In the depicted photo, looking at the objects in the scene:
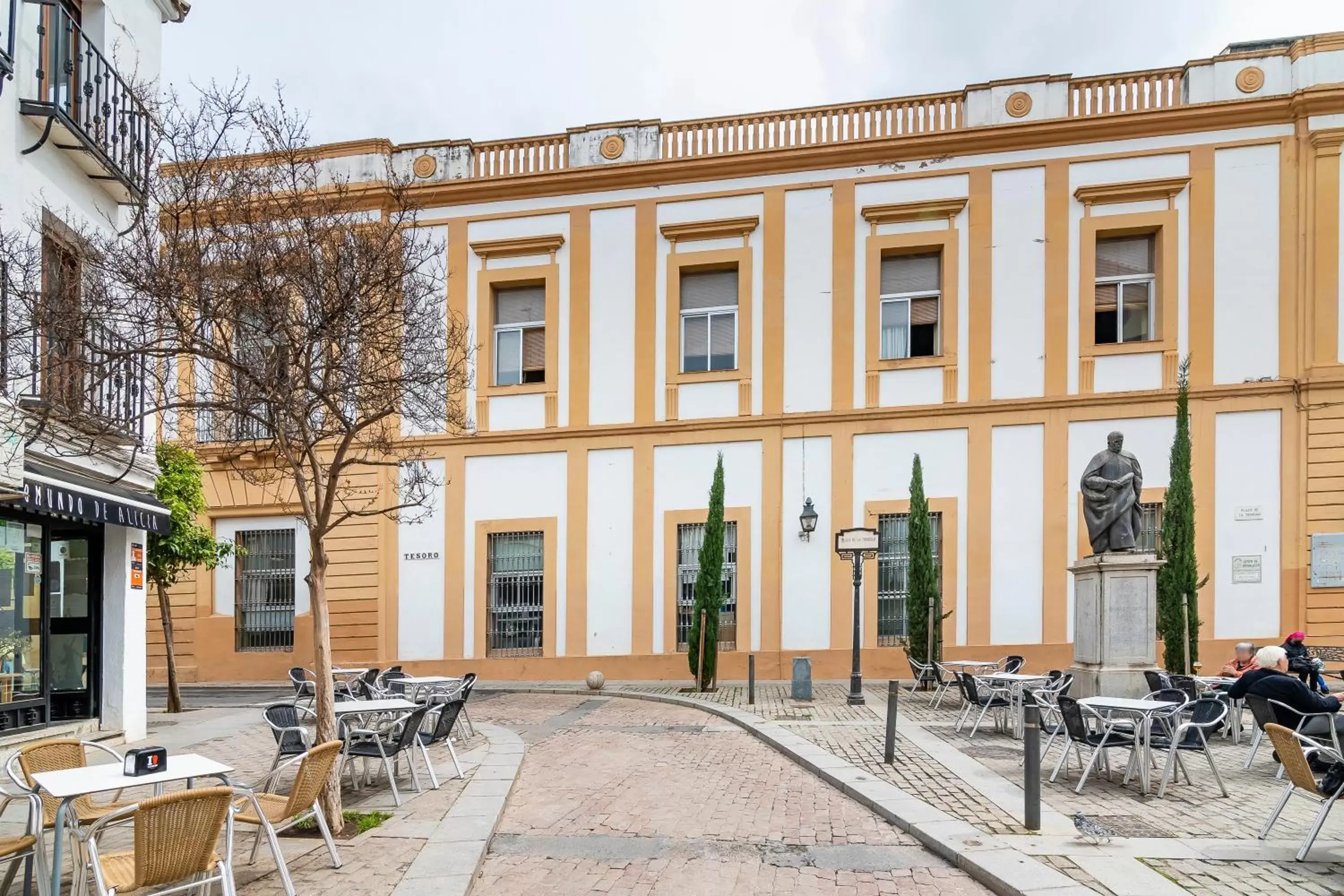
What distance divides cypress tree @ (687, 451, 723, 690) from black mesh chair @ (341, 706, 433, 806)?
28.8 feet

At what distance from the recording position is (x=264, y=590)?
20.7 m

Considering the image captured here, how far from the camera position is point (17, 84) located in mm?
9469

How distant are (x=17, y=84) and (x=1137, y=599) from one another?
1337cm

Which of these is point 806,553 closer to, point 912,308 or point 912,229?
point 912,308

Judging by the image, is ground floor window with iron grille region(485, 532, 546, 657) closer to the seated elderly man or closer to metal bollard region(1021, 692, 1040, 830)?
metal bollard region(1021, 692, 1040, 830)

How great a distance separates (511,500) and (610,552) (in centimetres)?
236

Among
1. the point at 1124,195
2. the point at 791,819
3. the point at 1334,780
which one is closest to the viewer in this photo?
the point at 1334,780

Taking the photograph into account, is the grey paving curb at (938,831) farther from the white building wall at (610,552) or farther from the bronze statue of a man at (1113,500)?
the white building wall at (610,552)

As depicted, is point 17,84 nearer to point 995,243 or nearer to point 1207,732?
point 1207,732

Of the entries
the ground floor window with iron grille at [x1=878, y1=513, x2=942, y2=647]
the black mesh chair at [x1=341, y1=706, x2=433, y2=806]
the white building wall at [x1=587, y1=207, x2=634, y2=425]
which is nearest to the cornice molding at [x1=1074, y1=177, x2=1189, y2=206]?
the ground floor window with iron grille at [x1=878, y1=513, x2=942, y2=647]

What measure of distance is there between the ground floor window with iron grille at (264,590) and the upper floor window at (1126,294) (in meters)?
17.0

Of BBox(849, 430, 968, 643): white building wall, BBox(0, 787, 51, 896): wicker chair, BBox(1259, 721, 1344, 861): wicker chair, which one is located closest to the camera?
BBox(0, 787, 51, 896): wicker chair

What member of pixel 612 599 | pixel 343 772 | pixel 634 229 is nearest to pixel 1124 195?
pixel 634 229

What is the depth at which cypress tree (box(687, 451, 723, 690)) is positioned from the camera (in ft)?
55.9
